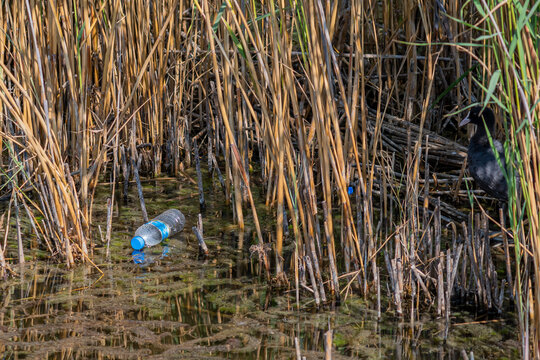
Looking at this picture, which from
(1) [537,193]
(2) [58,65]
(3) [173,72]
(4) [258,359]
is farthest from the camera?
(3) [173,72]

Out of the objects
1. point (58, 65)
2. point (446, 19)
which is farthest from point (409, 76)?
point (58, 65)

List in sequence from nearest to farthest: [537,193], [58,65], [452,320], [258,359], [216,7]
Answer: [537,193]
[258,359]
[452,320]
[216,7]
[58,65]

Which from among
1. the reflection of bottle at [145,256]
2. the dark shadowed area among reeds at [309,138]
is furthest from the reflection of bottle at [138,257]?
the dark shadowed area among reeds at [309,138]

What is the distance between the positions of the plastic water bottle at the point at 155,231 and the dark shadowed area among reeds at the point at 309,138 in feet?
0.84

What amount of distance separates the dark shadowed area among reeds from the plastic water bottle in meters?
0.26

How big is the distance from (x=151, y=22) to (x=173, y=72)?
1.26ft

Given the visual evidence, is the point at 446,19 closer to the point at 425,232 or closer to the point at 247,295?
the point at 425,232

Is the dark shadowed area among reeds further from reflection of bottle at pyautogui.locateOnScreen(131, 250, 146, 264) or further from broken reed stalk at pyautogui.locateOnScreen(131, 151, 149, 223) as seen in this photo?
reflection of bottle at pyautogui.locateOnScreen(131, 250, 146, 264)

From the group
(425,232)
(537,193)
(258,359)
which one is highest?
(537,193)

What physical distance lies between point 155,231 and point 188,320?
96 cm

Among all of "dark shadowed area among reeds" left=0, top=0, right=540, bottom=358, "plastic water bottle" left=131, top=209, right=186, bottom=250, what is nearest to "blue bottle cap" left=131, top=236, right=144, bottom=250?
"plastic water bottle" left=131, top=209, right=186, bottom=250

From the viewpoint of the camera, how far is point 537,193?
201 centimetres

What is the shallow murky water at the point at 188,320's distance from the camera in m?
2.55

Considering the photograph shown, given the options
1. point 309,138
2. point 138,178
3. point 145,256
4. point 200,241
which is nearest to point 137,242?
point 145,256
